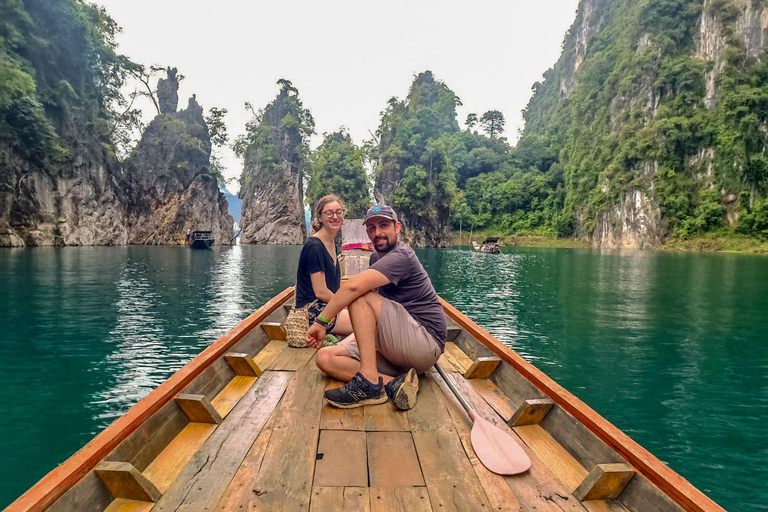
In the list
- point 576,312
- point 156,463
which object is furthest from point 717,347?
point 156,463

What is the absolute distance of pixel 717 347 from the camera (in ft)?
32.0

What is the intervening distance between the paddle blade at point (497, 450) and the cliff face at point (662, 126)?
58.9m

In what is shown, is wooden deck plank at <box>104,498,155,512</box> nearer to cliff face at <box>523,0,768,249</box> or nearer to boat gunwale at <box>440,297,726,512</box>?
boat gunwale at <box>440,297,726,512</box>

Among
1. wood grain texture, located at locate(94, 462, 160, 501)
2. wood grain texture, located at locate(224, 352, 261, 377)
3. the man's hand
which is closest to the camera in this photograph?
wood grain texture, located at locate(94, 462, 160, 501)

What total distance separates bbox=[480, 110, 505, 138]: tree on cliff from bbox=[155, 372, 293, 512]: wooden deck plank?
369ft

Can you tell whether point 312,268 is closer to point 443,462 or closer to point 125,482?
point 443,462

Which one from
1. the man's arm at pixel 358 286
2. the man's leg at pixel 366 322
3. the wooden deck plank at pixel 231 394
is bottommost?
the wooden deck plank at pixel 231 394

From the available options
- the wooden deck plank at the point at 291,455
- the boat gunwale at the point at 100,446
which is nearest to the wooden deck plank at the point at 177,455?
the boat gunwale at the point at 100,446

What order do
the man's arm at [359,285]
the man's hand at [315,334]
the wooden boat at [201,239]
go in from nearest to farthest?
1. the man's arm at [359,285]
2. the man's hand at [315,334]
3. the wooden boat at [201,239]

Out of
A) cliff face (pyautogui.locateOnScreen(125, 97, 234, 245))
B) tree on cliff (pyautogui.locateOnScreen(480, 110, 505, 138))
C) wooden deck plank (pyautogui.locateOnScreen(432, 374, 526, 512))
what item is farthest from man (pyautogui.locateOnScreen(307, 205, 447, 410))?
tree on cliff (pyautogui.locateOnScreen(480, 110, 505, 138))

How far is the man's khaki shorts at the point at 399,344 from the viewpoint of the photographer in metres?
3.58

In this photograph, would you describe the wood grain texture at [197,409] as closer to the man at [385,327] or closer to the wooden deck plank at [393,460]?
the man at [385,327]

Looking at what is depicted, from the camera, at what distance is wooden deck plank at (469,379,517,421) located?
361cm

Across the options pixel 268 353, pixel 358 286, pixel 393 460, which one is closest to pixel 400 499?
pixel 393 460
